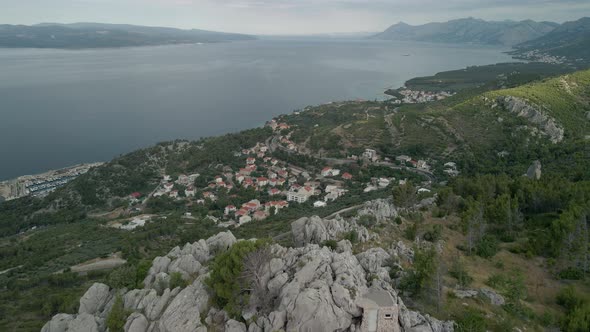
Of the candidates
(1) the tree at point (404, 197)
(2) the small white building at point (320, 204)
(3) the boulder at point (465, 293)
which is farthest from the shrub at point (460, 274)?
(2) the small white building at point (320, 204)

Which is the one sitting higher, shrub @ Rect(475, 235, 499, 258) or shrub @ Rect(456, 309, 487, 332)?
shrub @ Rect(456, 309, 487, 332)

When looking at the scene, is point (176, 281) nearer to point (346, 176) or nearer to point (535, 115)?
point (346, 176)

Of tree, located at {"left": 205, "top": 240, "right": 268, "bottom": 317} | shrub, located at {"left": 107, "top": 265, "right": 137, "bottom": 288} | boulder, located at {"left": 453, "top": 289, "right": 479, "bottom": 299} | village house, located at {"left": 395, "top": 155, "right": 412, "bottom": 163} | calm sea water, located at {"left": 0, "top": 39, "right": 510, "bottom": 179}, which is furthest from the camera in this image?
calm sea water, located at {"left": 0, "top": 39, "right": 510, "bottom": 179}

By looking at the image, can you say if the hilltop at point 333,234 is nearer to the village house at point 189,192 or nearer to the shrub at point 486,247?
the shrub at point 486,247

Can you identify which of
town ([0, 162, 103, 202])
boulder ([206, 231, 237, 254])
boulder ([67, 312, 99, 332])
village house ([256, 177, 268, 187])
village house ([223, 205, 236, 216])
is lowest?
town ([0, 162, 103, 202])

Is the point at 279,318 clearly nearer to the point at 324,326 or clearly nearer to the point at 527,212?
the point at 324,326

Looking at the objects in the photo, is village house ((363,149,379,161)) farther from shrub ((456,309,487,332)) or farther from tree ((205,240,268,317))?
shrub ((456,309,487,332))

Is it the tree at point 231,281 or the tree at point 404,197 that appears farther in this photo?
the tree at point 404,197

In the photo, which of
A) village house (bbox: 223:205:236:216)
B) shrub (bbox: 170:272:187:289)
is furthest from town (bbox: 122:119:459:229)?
shrub (bbox: 170:272:187:289)
